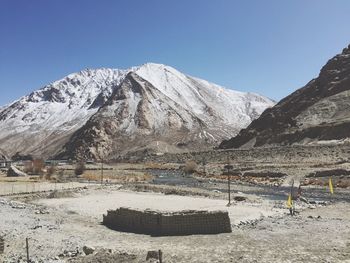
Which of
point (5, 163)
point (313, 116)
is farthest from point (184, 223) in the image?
point (5, 163)

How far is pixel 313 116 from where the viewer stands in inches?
5477

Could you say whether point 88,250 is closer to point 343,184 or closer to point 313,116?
point 343,184

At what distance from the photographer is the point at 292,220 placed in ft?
98.8

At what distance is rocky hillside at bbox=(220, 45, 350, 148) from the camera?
397 ft

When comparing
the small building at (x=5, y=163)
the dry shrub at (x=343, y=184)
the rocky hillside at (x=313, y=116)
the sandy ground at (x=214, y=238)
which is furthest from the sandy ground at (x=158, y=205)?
the small building at (x=5, y=163)

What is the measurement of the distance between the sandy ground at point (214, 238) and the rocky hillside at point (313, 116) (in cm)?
8298

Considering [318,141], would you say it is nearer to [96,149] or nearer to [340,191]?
[340,191]

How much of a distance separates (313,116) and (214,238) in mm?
121101

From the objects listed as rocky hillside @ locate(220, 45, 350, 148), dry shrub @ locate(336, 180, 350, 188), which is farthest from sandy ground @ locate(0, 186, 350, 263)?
rocky hillside @ locate(220, 45, 350, 148)

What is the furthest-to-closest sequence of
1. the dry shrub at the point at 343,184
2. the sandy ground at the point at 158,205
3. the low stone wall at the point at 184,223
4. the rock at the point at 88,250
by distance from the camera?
1. the dry shrub at the point at 343,184
2. the sandy ground at the point at 158,205
3. the low stone wall at the point at 184,223
4. the rock at the point at 88,250

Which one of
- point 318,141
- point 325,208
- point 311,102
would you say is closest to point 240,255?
point 325,208

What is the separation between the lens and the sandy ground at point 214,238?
20.9 metres

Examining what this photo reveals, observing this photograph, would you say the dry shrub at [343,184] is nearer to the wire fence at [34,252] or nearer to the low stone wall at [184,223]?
the low stone wall at [184,223]

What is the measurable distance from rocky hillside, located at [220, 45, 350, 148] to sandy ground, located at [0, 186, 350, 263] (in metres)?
83.0
